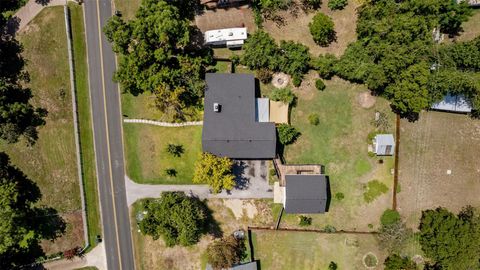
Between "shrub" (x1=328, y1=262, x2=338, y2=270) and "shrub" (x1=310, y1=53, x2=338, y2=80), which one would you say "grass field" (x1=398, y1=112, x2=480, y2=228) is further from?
"shrub" (x1=310, y1=53, x2=338, y2=80)

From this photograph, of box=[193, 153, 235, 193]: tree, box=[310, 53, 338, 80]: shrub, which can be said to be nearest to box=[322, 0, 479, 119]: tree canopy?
box=[310, 53, 338, 80]: shrub

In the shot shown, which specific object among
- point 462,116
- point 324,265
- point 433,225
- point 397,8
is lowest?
point 324,265

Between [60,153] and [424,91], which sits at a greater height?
[424,91]

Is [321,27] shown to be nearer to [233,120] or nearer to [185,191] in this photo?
[233,120]

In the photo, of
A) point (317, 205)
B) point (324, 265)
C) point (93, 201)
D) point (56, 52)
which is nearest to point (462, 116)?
point (317, 205)

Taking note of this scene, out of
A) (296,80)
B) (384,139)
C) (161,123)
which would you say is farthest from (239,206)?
(384,139)

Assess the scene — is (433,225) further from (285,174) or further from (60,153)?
(60,153)

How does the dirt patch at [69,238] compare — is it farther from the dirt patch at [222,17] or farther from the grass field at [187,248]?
the dirt patch at [222,17]

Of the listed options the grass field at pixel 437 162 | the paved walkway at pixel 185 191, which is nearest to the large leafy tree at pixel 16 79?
the paved walkway at pixel 185 191
